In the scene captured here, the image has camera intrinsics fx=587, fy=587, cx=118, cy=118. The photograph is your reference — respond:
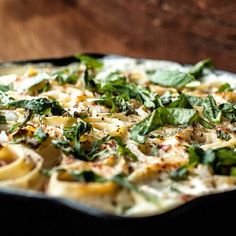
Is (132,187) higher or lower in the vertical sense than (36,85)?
higher

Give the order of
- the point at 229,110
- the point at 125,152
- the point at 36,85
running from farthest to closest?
the point at 36,85 → the point at 229,110 → the point at 125,152

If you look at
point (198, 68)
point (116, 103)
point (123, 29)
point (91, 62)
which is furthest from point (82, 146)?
point (123, 29)

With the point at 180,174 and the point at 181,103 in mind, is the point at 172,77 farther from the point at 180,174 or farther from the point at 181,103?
the point at 180,174

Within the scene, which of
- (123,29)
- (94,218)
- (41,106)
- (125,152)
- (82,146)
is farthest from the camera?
(123,29)

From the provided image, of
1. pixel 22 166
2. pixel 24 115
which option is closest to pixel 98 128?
pixel 24 115

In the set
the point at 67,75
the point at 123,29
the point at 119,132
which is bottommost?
the point at 123,29

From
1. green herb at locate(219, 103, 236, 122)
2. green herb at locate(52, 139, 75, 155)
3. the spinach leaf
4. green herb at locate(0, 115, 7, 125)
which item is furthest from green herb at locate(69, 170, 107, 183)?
the spinach leaf

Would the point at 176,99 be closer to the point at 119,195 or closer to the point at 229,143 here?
the point at 229,143
